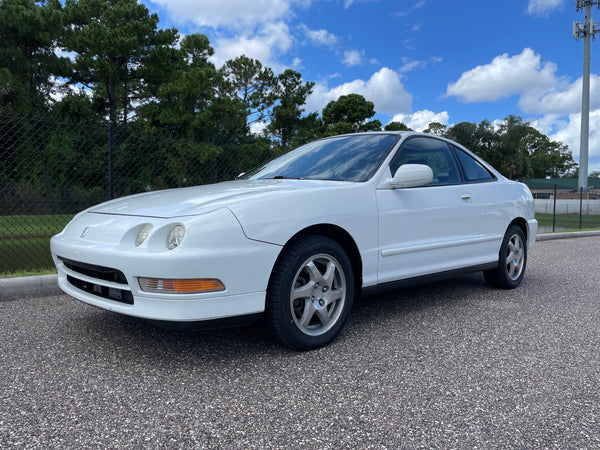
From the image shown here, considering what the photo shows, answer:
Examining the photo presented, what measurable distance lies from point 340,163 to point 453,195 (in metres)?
1.08

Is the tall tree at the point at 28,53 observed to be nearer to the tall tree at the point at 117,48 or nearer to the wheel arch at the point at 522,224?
the tall tree at the point at 117,48

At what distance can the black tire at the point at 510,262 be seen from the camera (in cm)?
467

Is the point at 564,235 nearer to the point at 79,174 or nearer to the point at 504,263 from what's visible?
the point at 504,263

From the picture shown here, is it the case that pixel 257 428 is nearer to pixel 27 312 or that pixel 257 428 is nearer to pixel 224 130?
pixel 27 312

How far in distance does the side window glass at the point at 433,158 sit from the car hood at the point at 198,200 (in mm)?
739

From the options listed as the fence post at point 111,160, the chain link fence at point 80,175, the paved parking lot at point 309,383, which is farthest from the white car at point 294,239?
the chain link fence at point 80,175

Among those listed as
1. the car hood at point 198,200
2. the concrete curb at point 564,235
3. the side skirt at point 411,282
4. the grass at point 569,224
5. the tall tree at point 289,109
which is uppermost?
the tall tree at point 289,109

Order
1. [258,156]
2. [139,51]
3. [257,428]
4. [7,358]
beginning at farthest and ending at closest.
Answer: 1. [139,51]
2. [258,156]
3. [7,358]
4. [257,428]

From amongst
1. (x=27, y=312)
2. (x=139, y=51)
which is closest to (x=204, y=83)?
(x=139, y=51)

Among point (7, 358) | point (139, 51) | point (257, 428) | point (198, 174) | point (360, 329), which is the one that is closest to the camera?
point (257, 428)

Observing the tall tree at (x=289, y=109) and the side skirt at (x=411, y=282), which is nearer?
the side skirt at (x=411, y=282)

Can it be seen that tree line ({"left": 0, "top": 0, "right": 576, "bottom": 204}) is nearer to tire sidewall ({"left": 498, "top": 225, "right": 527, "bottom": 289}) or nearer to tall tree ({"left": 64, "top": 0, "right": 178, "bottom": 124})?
tall tree ({"left": 64, "top": 0, "right": 178, "bottom": 124})

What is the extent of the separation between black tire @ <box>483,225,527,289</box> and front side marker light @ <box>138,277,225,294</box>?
3.25 metres

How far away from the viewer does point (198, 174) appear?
275 inches
